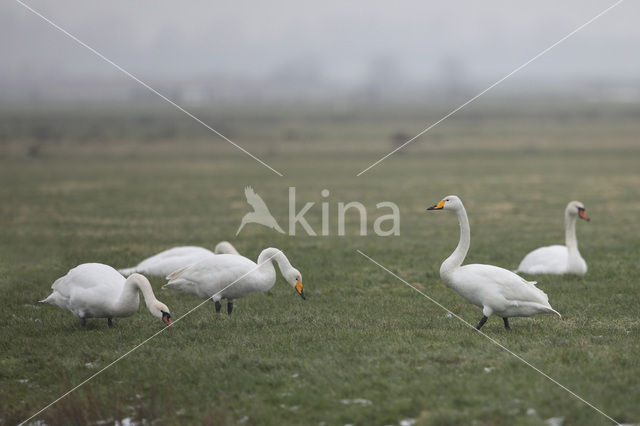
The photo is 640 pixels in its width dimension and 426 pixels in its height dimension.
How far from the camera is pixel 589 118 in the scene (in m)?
96.8

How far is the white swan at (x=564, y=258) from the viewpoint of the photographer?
14266mm

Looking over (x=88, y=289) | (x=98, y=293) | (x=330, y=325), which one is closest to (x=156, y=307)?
(x=98, y=293)

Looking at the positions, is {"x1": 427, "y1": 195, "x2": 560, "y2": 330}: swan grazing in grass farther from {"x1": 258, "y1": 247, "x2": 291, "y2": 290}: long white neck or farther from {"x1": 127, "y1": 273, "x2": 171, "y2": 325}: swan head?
{"x1": 127, "y1": 273, "x2": 171, "y2": 325}: swan head

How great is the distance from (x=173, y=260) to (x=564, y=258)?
752 cm

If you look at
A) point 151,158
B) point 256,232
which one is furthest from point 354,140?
point 256,232

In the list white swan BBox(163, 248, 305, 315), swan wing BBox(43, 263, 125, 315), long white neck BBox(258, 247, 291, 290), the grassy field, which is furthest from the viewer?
long white neck BBox(258, 247, 291, 290)

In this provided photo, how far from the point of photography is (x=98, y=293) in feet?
35.1

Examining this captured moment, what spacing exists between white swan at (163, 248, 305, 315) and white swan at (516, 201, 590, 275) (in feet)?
18.1

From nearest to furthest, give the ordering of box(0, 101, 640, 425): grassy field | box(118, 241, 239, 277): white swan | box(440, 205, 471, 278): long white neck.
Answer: box(0, 101, 640, 425): grassy field < box(440, 205, 471, 278): long white neck < box(118, 241, 239, 277): white swan

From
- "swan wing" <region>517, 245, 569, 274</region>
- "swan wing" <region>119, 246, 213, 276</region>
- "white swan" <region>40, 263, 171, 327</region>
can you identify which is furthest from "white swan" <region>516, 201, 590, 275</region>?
"white swan" <region>40, 263, 171, 327</region>

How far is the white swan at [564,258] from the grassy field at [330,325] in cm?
30

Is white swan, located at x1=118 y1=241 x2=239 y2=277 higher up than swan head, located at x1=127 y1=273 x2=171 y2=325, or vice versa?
white swan, located at x1=118 y1=241 x2=239 y2=277

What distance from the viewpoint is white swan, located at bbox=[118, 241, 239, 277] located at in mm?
14430

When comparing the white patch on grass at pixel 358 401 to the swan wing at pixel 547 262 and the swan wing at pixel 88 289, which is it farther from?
the swan wing at pixel 547 262
